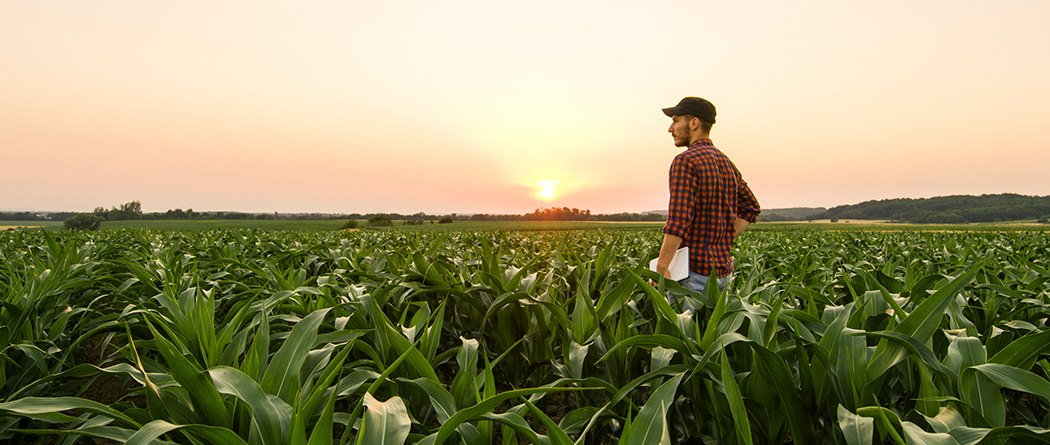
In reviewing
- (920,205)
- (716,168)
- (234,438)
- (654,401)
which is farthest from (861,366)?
(920,205)

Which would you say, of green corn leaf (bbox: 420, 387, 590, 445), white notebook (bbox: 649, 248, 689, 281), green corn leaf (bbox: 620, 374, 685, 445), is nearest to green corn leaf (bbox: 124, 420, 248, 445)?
green corn leaf (bbox: 420, 387, 590, 445)

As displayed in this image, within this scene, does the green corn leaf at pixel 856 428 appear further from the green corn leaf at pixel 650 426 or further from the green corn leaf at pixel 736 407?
the green corn leaf at pixel 650 426

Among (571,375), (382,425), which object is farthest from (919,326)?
(382,425)

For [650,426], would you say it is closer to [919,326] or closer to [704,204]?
[919,326]

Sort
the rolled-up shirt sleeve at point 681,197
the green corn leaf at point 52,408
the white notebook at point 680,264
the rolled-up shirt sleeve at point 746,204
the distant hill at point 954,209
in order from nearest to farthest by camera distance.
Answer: the green corn leaf at point 52,408 < the rolled-up shirt sleeve at point 681,197 < the white notebook at point 680,264 < the rolled-up shirt sleeve at point 746,204 < the distant hill at point 954,209

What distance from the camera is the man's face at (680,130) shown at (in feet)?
10.1

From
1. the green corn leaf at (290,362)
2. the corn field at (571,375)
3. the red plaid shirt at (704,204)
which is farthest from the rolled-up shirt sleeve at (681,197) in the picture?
the green corn leaf at (290,362)

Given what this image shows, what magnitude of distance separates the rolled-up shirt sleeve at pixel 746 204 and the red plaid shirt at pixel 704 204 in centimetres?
15

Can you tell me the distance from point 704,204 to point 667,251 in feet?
1.46

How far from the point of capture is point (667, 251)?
2.87 meters

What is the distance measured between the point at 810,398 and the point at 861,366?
0.65ft

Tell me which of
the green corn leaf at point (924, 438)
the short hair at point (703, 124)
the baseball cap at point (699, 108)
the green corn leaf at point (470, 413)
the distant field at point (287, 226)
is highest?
the baseball cap at point (699, 108)

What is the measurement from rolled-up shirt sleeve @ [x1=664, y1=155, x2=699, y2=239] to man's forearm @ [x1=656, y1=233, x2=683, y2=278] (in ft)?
0.12

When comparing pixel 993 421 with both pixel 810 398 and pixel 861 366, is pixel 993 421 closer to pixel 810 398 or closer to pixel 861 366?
pixel 861 366
